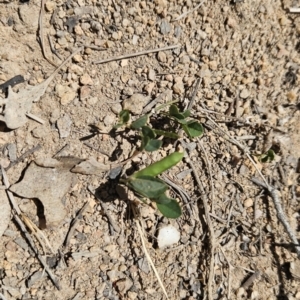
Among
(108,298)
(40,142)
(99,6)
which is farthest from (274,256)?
(99,6)

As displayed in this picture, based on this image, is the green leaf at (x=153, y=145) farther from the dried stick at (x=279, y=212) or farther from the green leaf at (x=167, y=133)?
the dried stick at (x=279, y=212)

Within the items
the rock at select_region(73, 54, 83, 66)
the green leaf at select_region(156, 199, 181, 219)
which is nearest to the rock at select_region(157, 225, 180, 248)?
the green leaf at select_region(156, 199, 181, 219)

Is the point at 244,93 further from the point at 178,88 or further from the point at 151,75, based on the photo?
the point at 151,75

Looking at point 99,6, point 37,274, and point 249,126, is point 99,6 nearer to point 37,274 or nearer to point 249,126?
point 249,126

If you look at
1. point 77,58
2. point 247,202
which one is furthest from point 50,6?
point 247,202

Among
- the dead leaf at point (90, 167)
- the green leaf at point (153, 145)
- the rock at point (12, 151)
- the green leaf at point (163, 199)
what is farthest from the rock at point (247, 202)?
the rock at point (12, 151)

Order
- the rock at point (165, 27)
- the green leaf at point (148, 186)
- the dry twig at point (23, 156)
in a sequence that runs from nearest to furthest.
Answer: the green leaf at point (148, 186) → the dry twig at point (23, 156) → the rock at point (165, 27)
